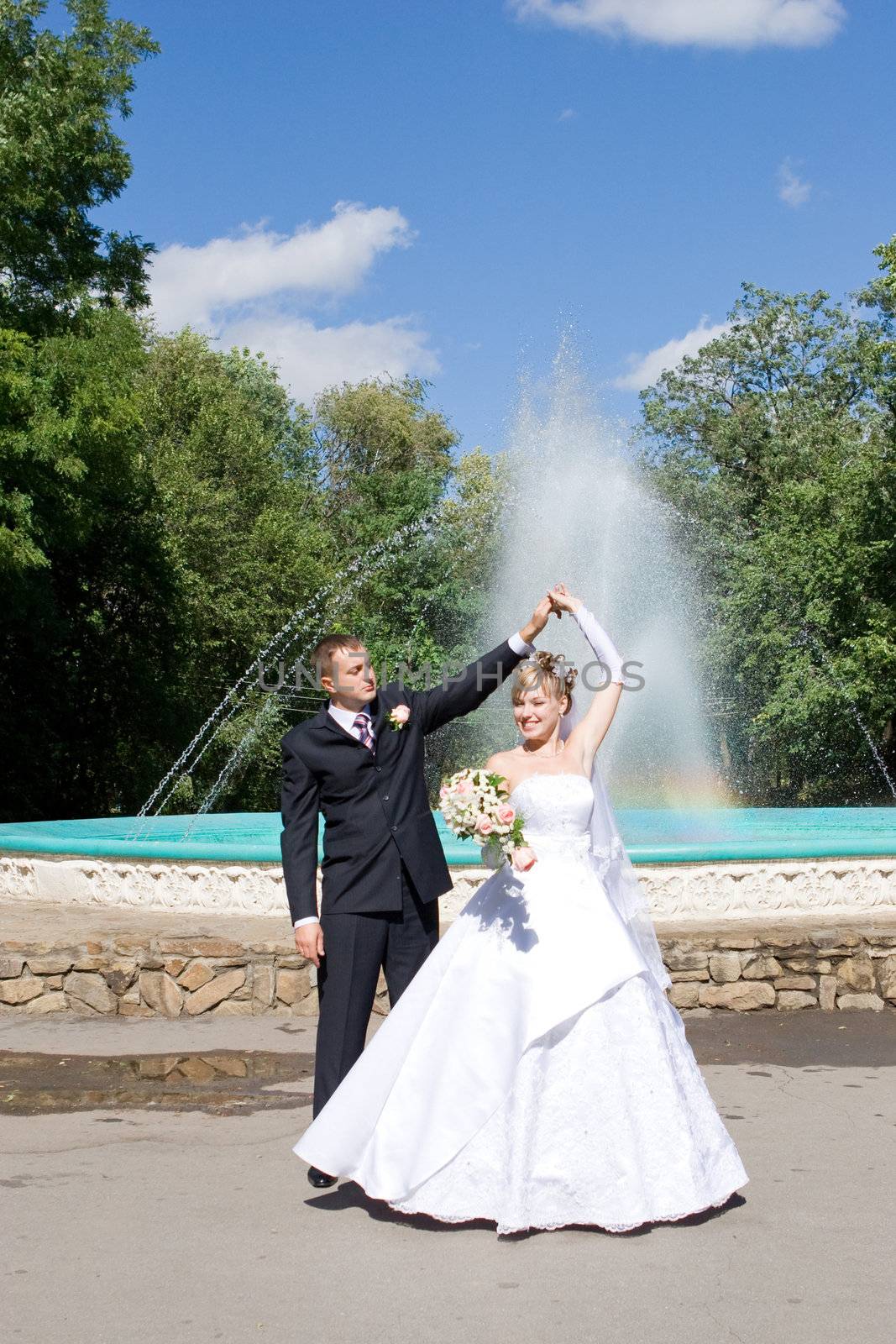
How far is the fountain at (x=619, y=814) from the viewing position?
8.96m

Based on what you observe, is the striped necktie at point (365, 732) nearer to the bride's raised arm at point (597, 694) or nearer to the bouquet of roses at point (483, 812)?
the bouquet of roses at point (483, 812)

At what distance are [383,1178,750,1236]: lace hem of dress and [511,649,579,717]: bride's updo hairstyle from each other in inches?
71.3

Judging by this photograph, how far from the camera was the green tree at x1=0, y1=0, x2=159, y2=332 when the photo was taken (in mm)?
21156

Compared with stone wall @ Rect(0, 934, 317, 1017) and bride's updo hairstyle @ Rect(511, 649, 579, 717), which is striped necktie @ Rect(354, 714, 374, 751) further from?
stone wall @ Rect(0, 934, 317, 1017)

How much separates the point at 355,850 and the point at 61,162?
20.7 meters

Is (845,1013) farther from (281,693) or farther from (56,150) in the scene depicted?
(281,693)

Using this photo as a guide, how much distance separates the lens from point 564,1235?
4.27 meters

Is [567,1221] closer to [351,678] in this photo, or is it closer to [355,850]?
[355,850]

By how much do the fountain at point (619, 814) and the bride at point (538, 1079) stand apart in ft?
11.2

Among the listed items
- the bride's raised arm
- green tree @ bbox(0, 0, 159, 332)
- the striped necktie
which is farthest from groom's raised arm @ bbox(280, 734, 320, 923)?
green tree @ bbox(0, 0, 159, 332)

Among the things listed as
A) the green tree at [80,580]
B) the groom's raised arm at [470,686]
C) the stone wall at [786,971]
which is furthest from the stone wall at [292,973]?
the green tree at [80,580]

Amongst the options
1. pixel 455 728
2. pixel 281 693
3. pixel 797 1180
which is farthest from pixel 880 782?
pixel 797 1180

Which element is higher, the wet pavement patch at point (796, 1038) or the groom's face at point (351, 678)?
the groom's face at point (351, 678)

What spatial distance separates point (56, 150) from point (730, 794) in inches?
885
